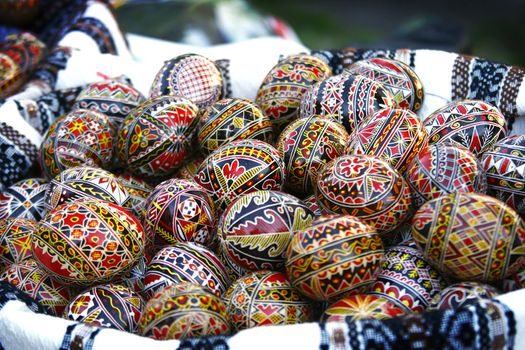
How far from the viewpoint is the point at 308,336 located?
1163mm

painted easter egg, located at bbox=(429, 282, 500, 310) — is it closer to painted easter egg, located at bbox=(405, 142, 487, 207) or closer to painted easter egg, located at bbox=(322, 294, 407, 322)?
painted easter egg, located at bbox=(322, 294, 407, 322)

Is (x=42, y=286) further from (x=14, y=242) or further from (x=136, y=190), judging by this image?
(x=136, y=190)

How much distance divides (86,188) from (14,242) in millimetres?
228

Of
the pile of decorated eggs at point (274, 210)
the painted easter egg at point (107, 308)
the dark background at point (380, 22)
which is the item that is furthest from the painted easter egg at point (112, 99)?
the dark background at point (380, 22)

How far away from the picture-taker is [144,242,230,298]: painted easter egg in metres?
1.42

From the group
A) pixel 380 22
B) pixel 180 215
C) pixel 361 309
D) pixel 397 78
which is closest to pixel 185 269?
pixel 180 215

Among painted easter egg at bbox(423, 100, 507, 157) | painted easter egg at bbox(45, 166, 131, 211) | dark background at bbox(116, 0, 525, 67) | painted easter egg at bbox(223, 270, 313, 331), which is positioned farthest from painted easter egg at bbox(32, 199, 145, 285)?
dark background at bbox(116, 0, 525, 67)

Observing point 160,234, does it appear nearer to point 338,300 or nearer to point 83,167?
point 83,167

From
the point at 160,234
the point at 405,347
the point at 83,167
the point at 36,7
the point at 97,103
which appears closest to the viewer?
the point at 405,347

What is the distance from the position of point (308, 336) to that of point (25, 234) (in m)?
0.84

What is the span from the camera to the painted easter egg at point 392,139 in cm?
157

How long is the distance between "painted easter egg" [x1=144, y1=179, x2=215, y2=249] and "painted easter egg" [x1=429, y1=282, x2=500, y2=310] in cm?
55

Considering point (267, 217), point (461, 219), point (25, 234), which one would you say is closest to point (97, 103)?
point (25, 234)

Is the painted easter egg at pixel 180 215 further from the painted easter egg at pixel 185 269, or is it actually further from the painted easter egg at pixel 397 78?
the painted easter egg at pixel 397 78
